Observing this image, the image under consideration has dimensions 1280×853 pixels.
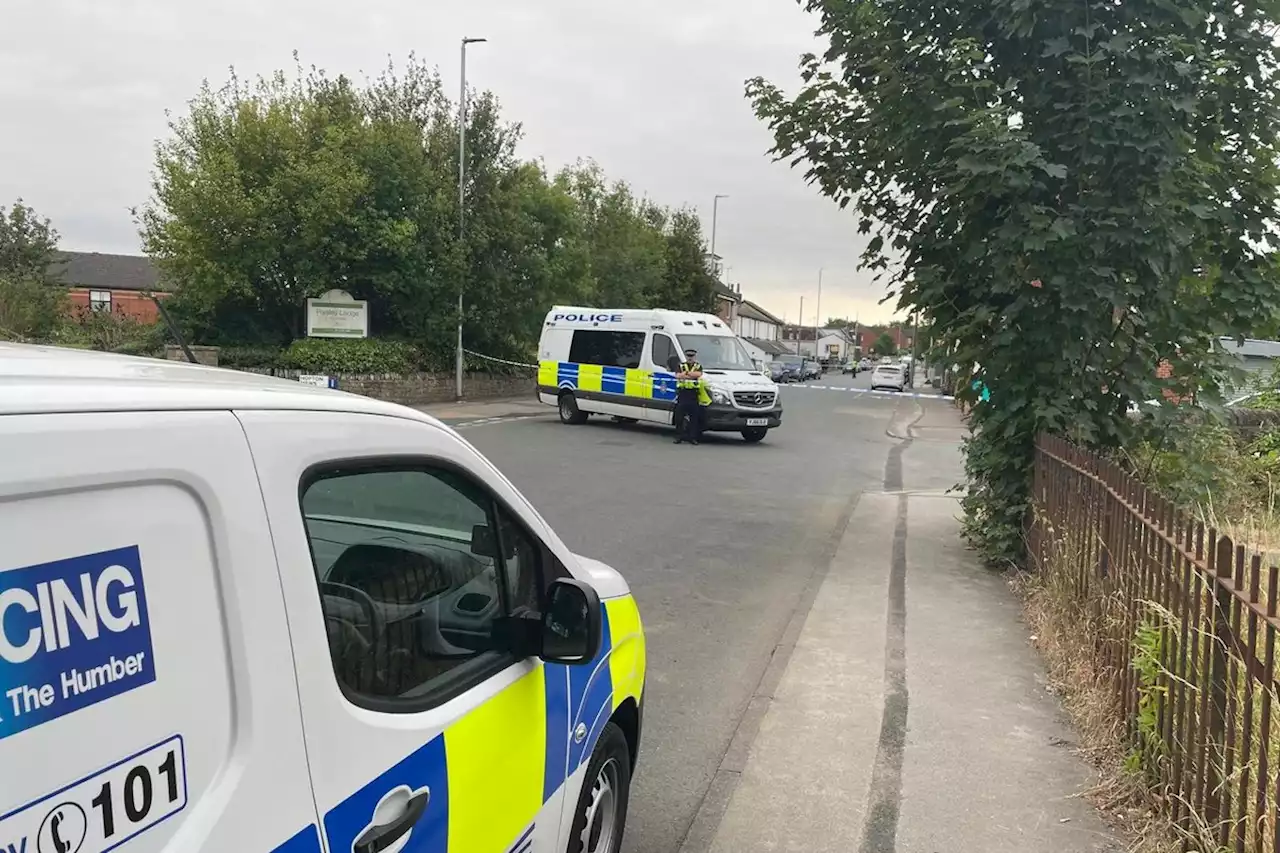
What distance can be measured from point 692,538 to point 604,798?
20.5 ft

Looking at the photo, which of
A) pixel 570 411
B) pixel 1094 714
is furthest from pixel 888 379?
pixel 1094 714

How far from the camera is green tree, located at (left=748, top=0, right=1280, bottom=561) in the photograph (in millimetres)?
6902

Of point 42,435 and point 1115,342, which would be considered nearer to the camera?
point 42,435

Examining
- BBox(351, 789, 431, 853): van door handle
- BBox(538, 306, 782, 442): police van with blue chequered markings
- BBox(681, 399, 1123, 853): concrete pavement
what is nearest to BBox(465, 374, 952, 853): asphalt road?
BBox(681, 399, 1123, 853): concrete pavement

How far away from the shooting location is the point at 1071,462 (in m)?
6.04

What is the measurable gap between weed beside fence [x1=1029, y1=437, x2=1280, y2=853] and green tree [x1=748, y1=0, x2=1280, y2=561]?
2.48 meters

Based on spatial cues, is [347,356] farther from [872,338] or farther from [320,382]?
[872,338]

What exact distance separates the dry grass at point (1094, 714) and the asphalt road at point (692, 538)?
162cm

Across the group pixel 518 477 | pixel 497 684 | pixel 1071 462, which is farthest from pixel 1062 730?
pixel 518 477

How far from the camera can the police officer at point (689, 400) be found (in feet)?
59.7

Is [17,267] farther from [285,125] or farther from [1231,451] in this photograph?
[1231,451]

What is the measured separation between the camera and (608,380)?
2053 cm

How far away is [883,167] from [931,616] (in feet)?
12.7

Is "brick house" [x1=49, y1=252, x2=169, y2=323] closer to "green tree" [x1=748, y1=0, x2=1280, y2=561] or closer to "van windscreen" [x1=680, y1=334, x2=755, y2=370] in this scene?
"van windscreen" [x1=680, y1=334, x2=755, y2=370]
